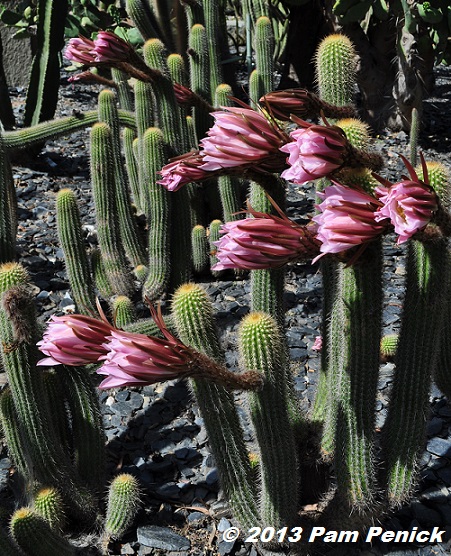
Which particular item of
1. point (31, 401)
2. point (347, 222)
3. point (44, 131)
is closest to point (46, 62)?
point (44, 131)

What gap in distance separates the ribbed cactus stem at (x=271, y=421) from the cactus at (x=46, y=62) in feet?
13.8

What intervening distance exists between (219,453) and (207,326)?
0.38 meters

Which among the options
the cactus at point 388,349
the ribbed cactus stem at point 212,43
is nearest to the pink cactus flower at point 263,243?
the cactus at point 388,349

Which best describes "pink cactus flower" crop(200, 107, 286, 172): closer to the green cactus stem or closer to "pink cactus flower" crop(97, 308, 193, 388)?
"pink cactus flower" crop(97, 308, 193, 388)

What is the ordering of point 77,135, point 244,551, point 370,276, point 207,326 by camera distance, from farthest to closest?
1. point 77,135
2. point 244,551
3. point 207,326
4. point 370,276

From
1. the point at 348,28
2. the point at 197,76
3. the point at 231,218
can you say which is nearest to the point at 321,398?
the point at 231,218

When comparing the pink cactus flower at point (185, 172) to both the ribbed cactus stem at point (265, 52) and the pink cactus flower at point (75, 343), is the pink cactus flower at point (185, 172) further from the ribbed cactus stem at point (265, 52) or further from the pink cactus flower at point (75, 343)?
the ribbed cactus stem at point (265, 52)

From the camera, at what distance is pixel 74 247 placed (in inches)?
118

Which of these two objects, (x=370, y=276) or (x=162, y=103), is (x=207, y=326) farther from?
(x=162, y=103)

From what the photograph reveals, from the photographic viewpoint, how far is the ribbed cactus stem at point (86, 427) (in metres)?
2.27

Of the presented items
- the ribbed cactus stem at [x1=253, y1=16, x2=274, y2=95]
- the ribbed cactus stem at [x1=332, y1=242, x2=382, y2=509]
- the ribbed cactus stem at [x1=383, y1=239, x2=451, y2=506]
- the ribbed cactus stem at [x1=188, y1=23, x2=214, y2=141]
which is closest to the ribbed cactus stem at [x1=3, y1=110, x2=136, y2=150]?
the ribbed cactus stem at [x1=188, y1=23, x2=214, y2=141]

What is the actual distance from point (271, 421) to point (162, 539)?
658 millimetres

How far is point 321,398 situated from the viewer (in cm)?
231

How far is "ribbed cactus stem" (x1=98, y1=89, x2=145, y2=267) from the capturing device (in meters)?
3.66
